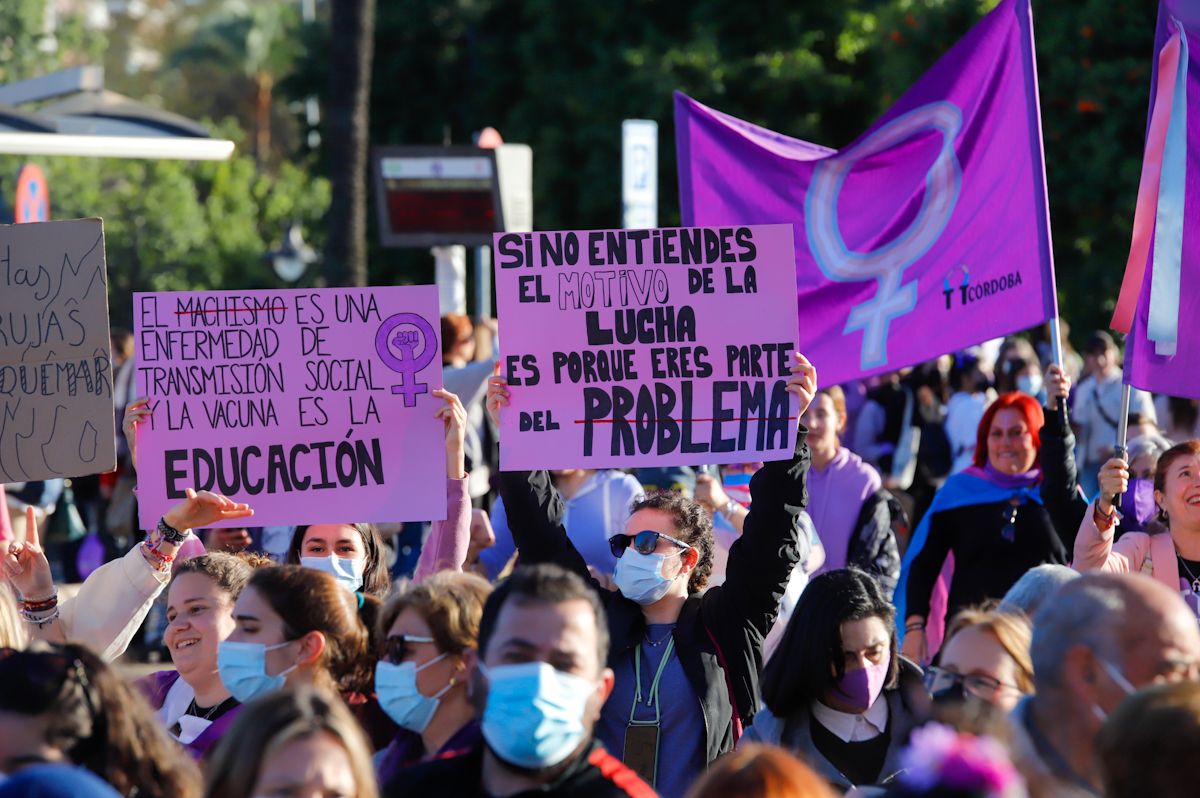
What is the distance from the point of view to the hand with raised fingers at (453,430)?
5348 millimetres

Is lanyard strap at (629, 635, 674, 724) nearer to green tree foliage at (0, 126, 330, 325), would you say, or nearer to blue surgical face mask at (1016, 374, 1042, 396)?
blue surgical face mask at (1016, 374, 1042, 396)

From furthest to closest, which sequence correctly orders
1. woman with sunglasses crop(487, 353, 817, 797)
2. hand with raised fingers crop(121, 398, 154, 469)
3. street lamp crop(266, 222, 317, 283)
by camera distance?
street lamp crop(266, 222, 317, 283) < hand with raised fingers crop(121, 398, 154, 469) < woman with sunglasses crop(487, 353, 817, 797)

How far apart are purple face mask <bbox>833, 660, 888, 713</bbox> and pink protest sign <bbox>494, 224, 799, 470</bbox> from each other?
40.4 inches

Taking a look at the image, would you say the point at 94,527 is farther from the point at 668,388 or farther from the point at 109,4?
the point at 109,4

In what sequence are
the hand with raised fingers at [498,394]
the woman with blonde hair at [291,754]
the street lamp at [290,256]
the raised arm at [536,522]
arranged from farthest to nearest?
the street lamp at [290,256] < the hand with raised fingers at [498,394] < the raised arm at [536,522] < the woman with blonde hair at [291,754]

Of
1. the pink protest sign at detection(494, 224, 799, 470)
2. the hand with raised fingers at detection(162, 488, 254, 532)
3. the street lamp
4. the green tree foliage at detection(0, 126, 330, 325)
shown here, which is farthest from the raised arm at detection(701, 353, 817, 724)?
the green tree foliage at detection(0, 126, 330, 325)

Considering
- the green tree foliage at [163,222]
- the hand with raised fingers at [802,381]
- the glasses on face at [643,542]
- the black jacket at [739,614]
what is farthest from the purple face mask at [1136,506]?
the green tree foliage at [163,222]

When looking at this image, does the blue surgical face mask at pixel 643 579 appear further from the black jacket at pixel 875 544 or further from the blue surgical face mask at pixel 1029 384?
the blue surgical face mask at pixel 1029 384

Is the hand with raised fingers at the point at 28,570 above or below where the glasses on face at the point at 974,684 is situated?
above

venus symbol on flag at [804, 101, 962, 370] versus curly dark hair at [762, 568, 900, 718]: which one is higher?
venus symbol on flag at [804, 101, 962, 370]

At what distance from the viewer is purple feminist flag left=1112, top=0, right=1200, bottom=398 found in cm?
591

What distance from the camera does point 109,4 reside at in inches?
2719

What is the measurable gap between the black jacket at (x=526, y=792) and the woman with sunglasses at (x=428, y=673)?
0.32 m

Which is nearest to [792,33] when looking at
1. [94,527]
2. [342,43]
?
[342,43]
